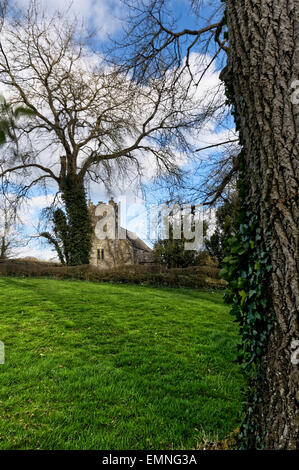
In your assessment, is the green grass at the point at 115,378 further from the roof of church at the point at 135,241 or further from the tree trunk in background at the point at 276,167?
the roof of church at the point at 135,241

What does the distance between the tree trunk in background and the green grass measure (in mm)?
1237

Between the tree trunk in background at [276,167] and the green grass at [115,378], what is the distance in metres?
1.24

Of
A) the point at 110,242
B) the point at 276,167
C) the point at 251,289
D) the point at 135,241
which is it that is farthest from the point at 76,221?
the point at 276,167

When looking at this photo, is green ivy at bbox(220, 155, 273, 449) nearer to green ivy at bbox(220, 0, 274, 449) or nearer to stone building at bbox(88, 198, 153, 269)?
green ivy at bbox(220, 0, 274, 449)

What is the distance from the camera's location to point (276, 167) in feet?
6.29

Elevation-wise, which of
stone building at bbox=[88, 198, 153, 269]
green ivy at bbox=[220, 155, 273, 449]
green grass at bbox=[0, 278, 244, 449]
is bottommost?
green grass at bbox=[0, 278, 244, 449]

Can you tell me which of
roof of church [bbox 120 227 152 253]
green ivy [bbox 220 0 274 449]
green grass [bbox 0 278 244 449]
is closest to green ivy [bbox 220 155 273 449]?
green ivy [bbox 220 0 274 449]

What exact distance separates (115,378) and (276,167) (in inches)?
130

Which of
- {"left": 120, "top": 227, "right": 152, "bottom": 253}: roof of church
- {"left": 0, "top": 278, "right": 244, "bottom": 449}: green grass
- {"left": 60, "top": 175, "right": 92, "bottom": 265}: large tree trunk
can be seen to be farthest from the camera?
{"left": 120, "top": 227, "right": 152, "bottom": 253}: roof of church

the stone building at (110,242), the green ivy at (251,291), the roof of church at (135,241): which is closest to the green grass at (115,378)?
the green ivy at (251,291)

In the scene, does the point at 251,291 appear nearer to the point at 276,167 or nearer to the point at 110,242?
the point at 276,167

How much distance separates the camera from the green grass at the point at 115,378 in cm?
286

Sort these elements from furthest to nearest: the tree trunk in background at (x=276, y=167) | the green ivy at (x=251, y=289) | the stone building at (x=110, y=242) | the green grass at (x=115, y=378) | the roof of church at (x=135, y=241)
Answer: the roof of church at (x=135, y=241) → the stone building at (x=110, y=242) → the green grass at (x=115, y=378) → the green ivy at (x=251, y=289) → the tree trunk in background at (x=276, y=167)

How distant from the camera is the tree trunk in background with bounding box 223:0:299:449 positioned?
1822 mm
